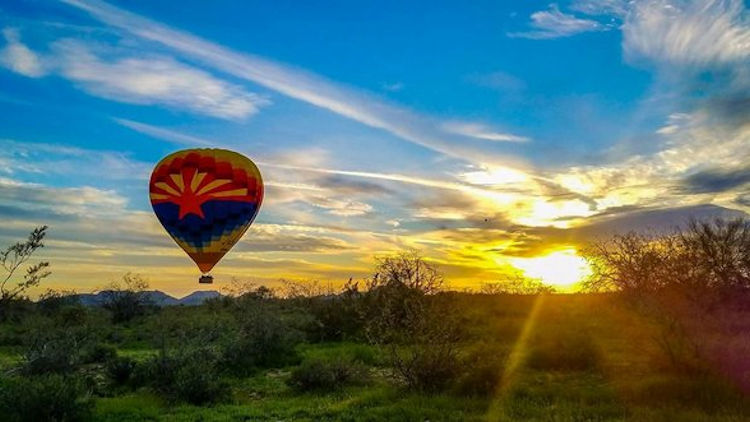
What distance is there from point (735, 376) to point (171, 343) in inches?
922

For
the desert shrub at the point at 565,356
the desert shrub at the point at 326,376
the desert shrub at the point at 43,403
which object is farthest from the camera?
the desert shrub at the point at 565,356

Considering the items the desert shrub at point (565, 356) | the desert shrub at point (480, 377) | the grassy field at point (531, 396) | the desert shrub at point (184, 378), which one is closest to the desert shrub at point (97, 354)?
the desert shrub at point (184, 378)

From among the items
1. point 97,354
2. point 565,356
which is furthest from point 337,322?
point 565,356

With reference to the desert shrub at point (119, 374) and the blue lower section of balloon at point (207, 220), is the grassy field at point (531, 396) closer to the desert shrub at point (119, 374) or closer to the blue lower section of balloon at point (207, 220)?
the desert shrub at point (119, 374)

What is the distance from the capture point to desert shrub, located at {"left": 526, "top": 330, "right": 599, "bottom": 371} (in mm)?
20250

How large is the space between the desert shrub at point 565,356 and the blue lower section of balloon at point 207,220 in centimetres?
1782

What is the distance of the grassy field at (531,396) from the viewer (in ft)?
47.4

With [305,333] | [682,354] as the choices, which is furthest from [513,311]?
[682,354]

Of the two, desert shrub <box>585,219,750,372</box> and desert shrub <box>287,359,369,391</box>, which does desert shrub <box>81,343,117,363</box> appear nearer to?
desert shrub <box>287,359,369,391</box>

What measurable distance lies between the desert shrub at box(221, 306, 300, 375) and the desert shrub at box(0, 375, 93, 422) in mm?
7454

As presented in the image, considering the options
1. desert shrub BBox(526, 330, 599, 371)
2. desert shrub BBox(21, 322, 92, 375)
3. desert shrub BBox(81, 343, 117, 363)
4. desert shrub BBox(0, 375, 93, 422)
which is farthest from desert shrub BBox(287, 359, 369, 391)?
desert shrub BBox(81, 343, 117, 363)

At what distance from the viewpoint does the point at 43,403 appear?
15.0 meters

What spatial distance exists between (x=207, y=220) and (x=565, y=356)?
788 inches

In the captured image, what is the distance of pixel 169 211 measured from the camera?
3303cm
